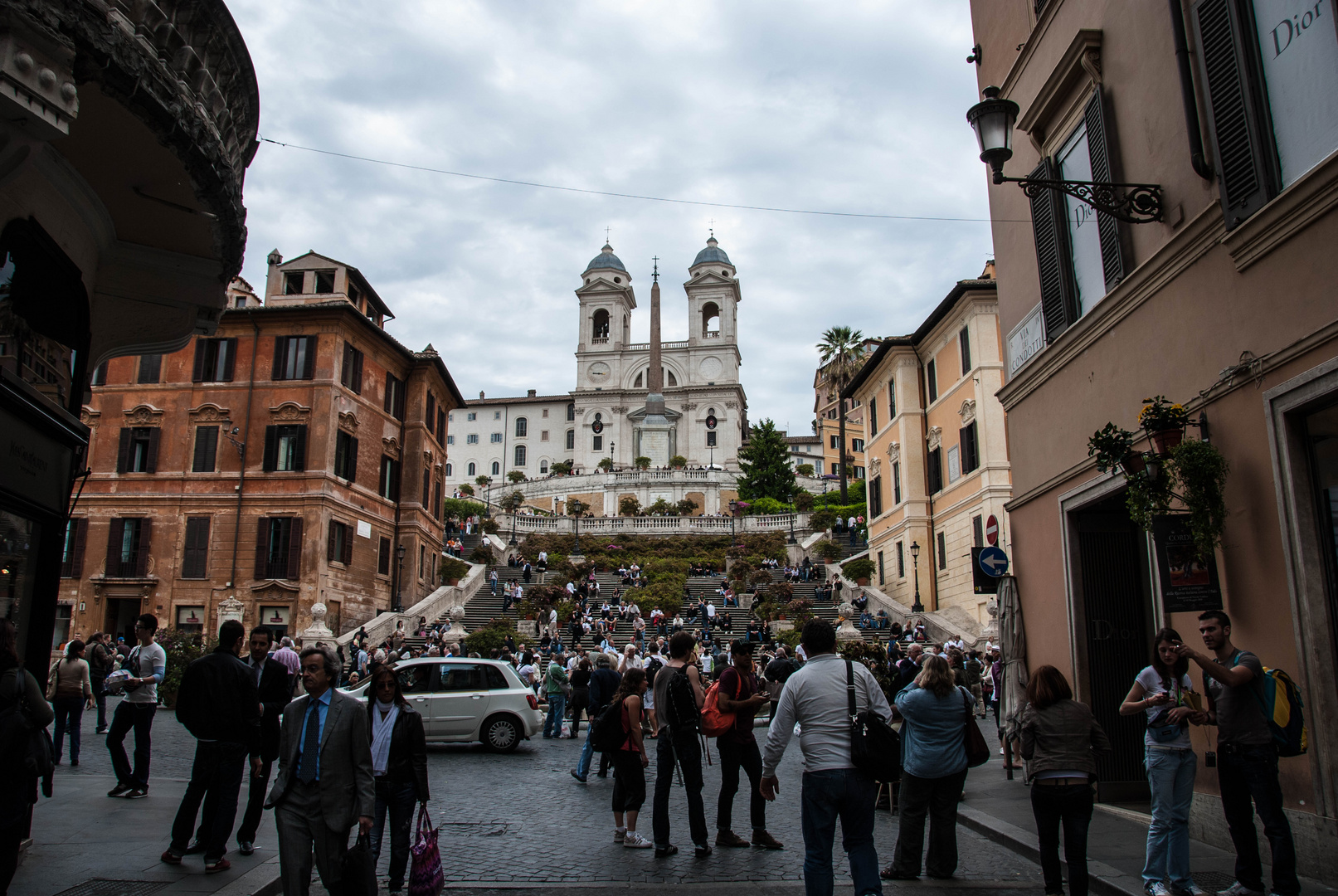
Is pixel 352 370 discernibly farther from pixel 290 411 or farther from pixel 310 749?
pixel 310 749

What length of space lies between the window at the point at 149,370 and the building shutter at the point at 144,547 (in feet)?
15.2

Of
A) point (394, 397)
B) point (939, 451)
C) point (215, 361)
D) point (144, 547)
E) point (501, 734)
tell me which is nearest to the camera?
point (501, 734)

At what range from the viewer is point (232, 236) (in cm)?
809

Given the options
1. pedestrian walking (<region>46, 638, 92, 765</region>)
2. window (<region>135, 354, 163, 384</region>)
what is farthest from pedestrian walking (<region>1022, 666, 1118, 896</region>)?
window (<region>135, 354, 163, 384</region>)

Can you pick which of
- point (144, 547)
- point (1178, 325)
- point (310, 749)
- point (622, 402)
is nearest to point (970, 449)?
point (1178, 325)

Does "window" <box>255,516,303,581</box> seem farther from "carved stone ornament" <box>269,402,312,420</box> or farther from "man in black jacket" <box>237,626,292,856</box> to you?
"man in black jacket" <box>237,626,292,856</box>

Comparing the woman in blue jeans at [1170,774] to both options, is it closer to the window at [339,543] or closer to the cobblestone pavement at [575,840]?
the cobblestone pavement at [575,840]

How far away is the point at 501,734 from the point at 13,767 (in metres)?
10.8

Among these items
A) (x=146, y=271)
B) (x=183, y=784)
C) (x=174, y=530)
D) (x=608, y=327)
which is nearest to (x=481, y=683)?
(x=183, y=784)

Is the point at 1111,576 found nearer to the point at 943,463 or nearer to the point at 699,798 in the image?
the point at 699,798

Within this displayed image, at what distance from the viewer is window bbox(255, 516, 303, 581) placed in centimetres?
3159

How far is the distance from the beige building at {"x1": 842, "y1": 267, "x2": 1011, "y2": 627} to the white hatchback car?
17.0 metres

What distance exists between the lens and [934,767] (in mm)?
7469

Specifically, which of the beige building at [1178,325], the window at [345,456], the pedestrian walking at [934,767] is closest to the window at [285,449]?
the window at [345,456]
